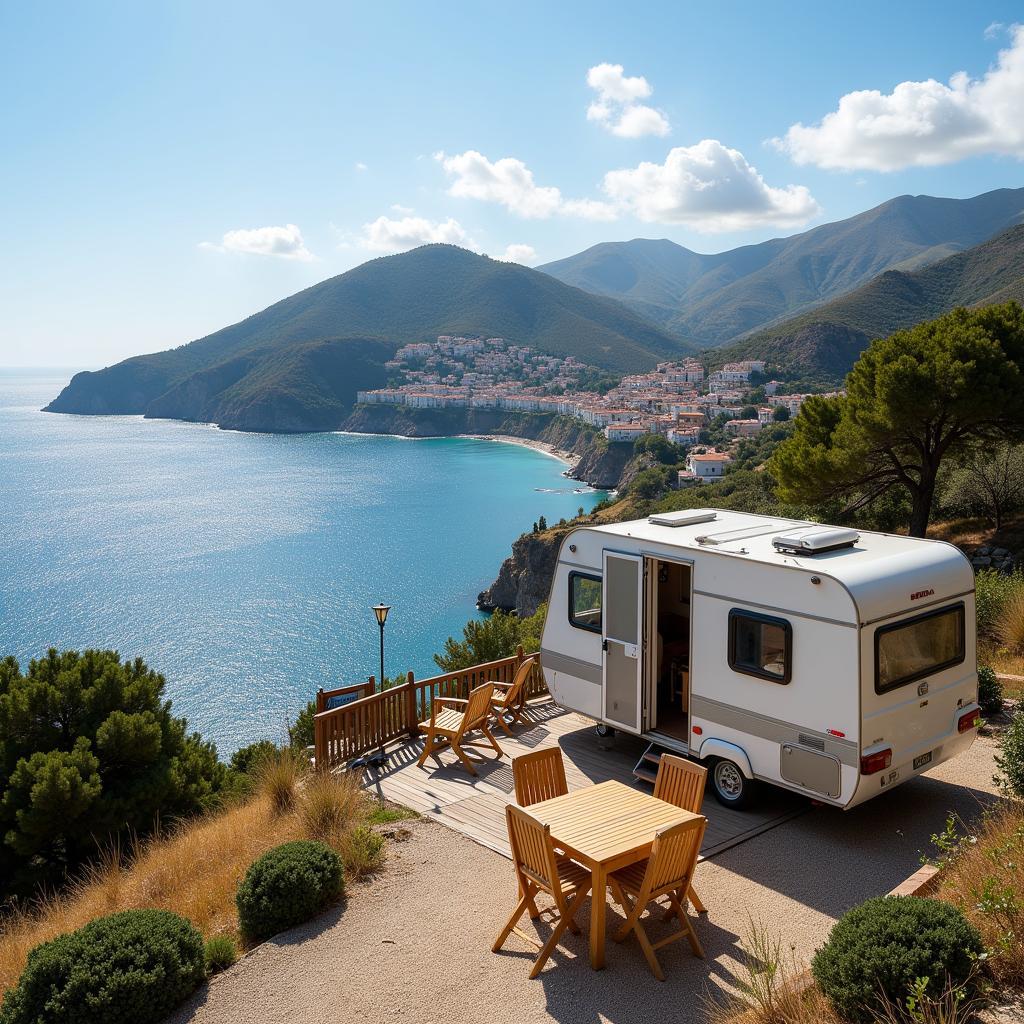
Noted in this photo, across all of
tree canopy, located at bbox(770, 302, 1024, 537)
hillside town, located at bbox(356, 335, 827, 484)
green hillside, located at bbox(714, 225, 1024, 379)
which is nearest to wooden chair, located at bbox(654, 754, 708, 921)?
tree canopy, located at bbox(770, 302, 1024, 537)

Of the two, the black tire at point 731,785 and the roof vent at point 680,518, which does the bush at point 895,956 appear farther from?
the roof vent at point 680,518

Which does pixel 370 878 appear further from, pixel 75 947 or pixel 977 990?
pixel 977 990

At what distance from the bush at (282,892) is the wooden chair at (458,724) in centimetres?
262

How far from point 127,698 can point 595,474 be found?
9209cm

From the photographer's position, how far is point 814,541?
262 inches

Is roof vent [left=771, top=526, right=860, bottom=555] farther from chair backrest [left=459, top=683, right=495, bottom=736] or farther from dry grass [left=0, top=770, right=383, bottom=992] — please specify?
dry grass [left=0, top=770, right=383, bottom=992]

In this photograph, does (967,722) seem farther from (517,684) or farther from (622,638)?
(517,684)

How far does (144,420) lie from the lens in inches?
6747

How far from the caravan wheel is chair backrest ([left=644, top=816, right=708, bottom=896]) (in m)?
2.25

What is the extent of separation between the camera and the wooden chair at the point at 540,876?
451 cm

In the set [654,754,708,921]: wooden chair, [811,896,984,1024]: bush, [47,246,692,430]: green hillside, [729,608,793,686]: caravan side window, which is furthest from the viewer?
[47,246,692,430]: green hillside

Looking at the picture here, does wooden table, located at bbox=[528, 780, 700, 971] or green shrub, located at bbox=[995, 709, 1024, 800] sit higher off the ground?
wooden table, located at bbox=[528, 780, 700, 971]

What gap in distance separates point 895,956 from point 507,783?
4.52 metres

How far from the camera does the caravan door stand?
7.69 meters
